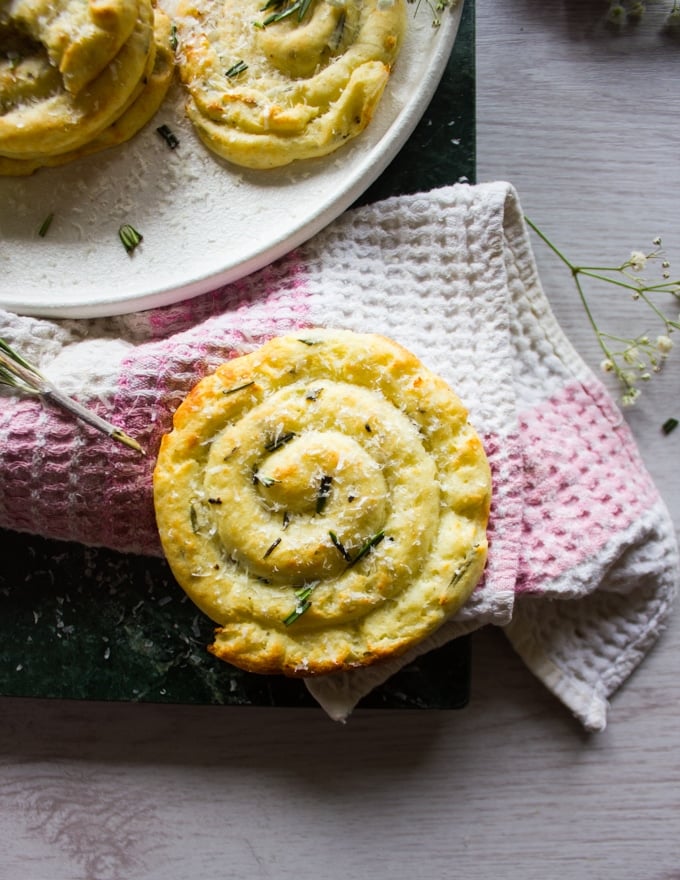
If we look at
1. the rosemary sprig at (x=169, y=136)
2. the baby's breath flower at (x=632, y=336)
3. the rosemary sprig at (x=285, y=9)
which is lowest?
the baby's breath flower at (x=632, y=336)

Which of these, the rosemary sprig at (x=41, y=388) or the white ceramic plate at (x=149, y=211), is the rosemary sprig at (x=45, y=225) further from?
the rosemary sprig at (x=41, y=388)

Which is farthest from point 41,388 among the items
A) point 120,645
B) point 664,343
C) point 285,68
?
point 664,343

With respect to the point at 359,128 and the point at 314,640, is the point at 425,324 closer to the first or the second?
the point at 359,128

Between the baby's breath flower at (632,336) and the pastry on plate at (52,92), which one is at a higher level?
the pastry on plate at (52,92)

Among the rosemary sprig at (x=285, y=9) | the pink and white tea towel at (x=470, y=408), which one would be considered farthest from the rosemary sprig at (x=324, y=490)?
the rosemary sprig at (x=285, y=9)

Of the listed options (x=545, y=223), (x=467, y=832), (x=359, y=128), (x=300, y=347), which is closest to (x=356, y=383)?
(x=300, y=347)

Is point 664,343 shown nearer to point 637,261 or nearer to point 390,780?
point 637,261
